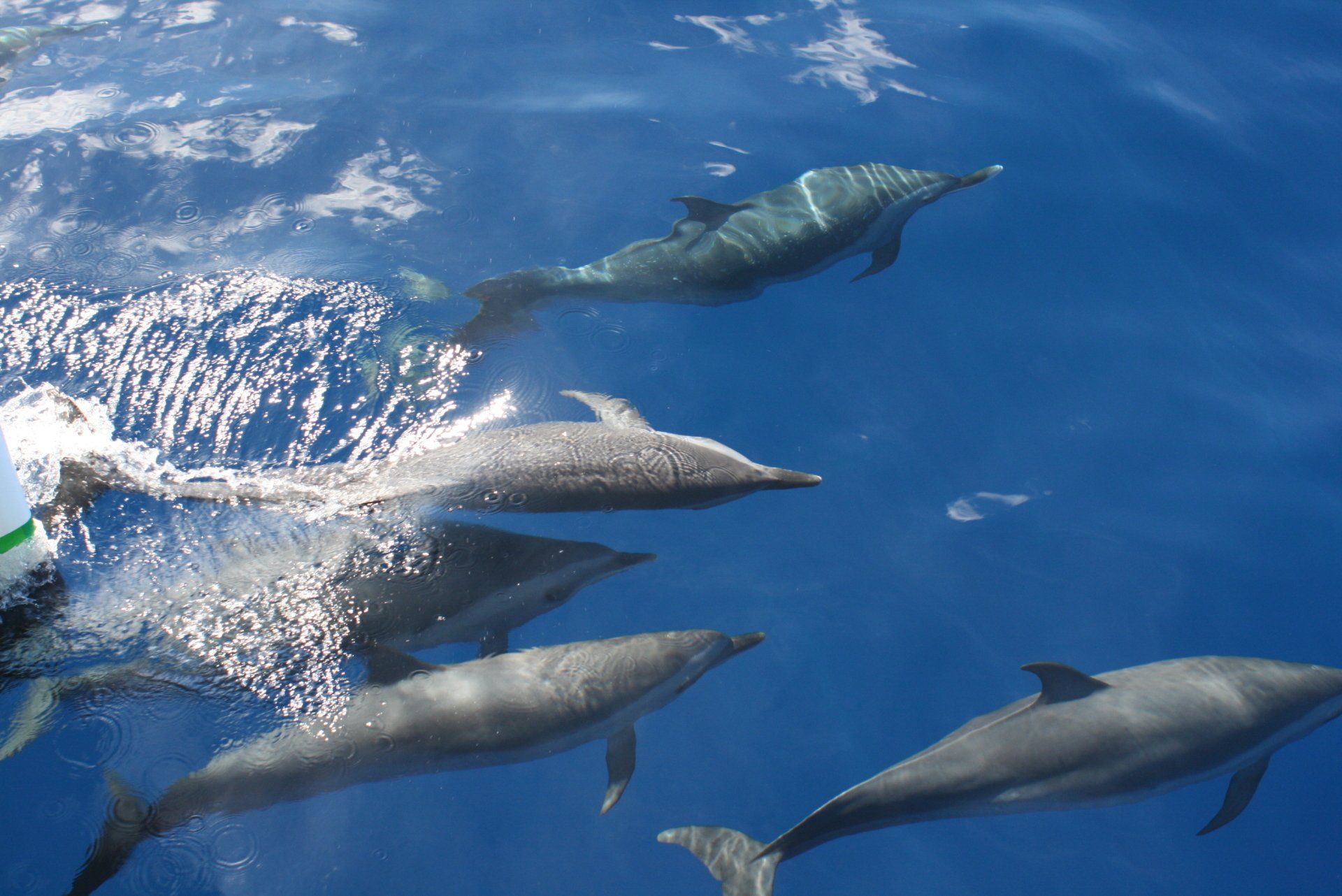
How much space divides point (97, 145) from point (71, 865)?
6682 millimetres

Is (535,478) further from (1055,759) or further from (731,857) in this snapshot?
(1055,759)

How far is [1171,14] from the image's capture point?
11.0 metres

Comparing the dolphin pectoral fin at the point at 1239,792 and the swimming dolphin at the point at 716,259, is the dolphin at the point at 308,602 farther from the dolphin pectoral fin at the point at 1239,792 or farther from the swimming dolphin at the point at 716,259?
the dolphin pectoral fin at the point at 1239,792

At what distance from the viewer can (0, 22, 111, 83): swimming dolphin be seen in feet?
31.1

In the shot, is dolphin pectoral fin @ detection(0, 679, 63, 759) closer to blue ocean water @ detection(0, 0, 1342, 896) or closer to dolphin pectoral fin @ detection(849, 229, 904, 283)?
blue ocean water @ detection(0, 0, 1342, 896)

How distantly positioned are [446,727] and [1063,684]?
130 inches

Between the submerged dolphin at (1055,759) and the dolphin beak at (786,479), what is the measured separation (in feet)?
5.62

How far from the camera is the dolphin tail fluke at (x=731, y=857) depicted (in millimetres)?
4812

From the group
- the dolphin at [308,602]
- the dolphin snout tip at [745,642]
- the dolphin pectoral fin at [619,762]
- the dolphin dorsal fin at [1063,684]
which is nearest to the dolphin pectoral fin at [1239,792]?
the dolphin dorsal fin at [1063,684]

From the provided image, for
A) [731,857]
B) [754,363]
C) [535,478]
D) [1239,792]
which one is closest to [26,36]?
[535,478]

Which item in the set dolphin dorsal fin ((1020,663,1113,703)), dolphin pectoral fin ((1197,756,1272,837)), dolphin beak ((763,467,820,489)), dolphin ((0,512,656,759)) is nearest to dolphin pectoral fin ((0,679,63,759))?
dolphin ((0,512,656,759))

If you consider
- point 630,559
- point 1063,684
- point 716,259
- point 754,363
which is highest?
point 716,259

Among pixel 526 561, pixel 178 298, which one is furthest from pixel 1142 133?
pixel 178 298

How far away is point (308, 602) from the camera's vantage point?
16.6 feet
